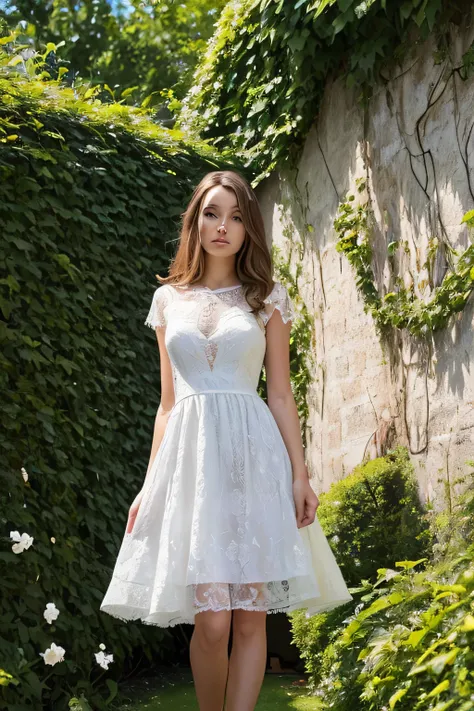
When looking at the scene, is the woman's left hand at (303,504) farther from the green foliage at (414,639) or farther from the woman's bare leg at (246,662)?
the green foliage at (414,639)

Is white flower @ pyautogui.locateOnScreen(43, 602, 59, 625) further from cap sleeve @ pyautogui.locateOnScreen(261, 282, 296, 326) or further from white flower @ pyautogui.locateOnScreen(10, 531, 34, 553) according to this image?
cap sleeve @ pyautogui.locateOnScreen(261, 282, 296, 326)

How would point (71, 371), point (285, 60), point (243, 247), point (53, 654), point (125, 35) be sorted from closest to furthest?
point (243, 247), point (53, 654), point (71, 371), point (285, 60), point (125, 35)

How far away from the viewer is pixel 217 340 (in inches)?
105

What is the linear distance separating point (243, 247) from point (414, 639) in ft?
4.53

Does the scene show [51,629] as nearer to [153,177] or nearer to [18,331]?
[18,331]

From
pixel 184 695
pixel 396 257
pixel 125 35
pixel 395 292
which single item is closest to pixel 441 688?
pixel 184 695

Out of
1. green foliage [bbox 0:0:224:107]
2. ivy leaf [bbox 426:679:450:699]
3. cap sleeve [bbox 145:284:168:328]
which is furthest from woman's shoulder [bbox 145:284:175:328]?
green foliage [bbox 0:0:224:107]

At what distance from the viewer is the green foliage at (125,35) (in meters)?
14.6

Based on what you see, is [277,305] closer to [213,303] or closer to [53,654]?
[213,303]

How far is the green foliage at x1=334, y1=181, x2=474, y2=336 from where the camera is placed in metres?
3.45

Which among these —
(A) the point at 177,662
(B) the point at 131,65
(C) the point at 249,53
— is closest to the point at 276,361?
(A) the point at 177,662

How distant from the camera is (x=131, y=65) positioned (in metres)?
15.2

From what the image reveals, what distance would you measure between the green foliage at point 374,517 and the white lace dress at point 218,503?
0.93m

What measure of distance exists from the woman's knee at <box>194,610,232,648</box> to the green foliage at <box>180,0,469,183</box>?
8.32 ft
